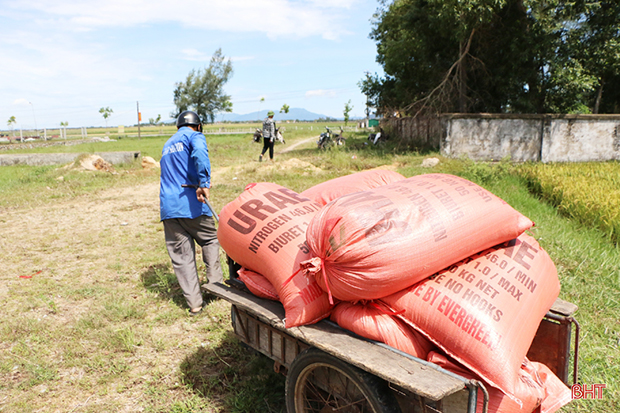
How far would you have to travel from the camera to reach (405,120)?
17.0 metres

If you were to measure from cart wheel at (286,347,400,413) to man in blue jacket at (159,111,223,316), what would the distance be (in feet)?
6.04

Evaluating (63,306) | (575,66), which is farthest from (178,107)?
(63,306)

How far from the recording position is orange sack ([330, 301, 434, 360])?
189 centimetres

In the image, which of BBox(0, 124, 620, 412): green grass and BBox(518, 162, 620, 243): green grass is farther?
BBox(518, 162, 620, 243): green grass

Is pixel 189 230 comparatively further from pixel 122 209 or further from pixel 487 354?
pixel 122 209

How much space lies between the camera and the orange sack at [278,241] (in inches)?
81.9

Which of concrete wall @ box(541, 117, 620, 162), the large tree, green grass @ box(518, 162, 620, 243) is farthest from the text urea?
the large tree

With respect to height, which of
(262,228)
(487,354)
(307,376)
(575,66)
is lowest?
(307,376)

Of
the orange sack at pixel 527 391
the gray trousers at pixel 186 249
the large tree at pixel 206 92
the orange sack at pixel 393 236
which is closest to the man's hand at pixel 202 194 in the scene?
the gray trousers at pixel 186 249

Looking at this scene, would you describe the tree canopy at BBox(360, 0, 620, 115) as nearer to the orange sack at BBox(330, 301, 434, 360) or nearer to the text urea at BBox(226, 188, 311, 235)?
the text urea at BBox(226, 188, 311, 235)

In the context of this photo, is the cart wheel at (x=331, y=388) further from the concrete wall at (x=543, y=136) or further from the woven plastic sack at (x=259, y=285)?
the concrete wall at (x=543, y=136)

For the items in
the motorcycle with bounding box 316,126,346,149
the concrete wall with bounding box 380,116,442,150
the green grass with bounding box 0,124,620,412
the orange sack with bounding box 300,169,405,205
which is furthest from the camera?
the motorcycle with bounding box 316,126,346,149

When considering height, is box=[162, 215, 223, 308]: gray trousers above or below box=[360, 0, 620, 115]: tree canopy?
below

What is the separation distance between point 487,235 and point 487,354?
62 centimetres
